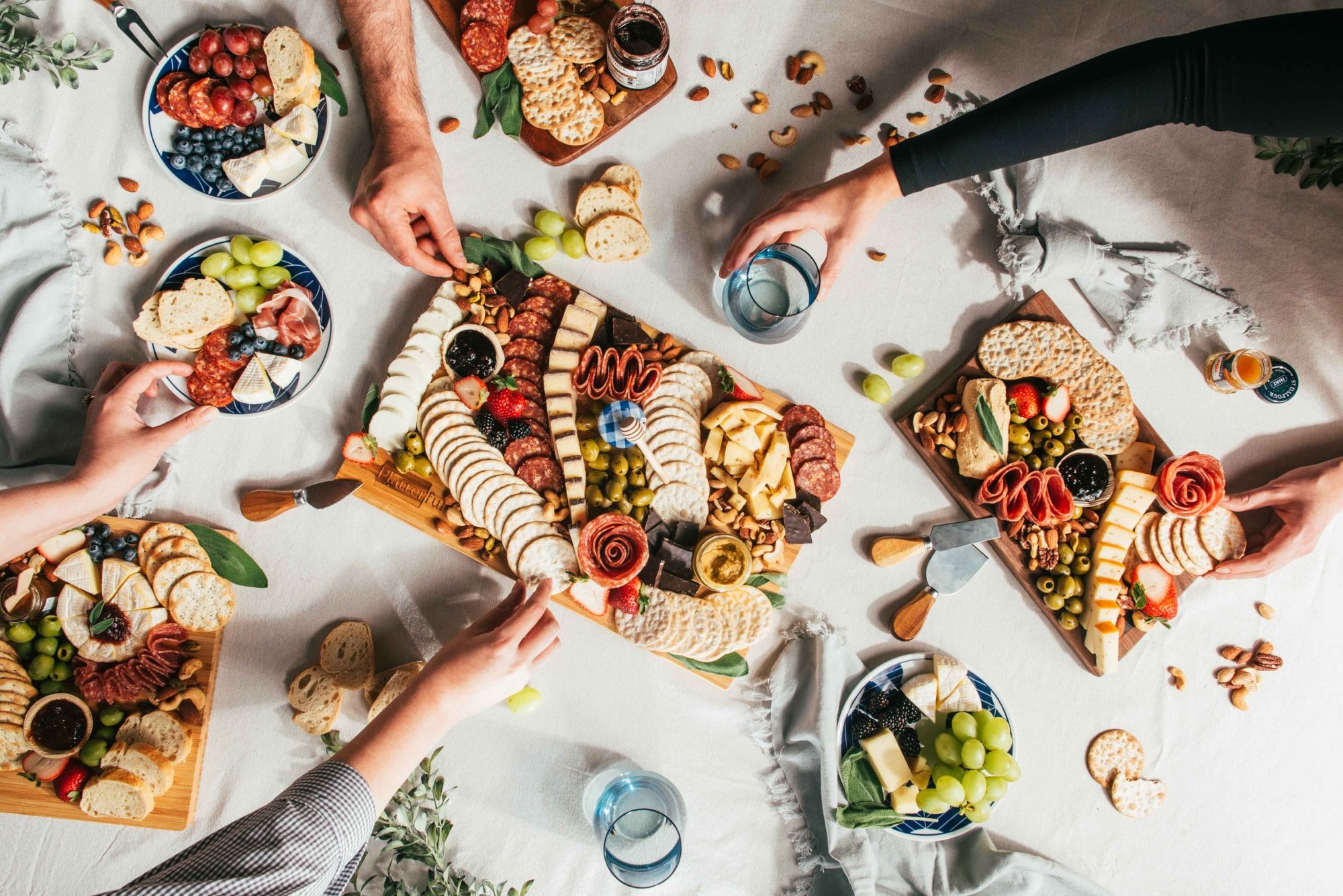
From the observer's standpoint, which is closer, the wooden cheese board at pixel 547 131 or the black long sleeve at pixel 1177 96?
the black long sleeve at pixel 1177 96

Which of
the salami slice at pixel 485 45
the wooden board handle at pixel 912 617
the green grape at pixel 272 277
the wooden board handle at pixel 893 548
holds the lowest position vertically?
the green grape at pixel 272 277

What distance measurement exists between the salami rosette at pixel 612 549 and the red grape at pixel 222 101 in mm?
1172

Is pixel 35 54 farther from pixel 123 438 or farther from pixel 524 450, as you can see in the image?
pixel 524 450

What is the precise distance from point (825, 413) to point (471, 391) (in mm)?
785

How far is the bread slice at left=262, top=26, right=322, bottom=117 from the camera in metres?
1.64

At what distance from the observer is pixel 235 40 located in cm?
167

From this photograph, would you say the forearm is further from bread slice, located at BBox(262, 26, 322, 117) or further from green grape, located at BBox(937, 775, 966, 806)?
green grape, located at BBox(937, 775, 966, 806)

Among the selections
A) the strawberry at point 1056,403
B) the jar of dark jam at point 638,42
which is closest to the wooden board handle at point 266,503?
the jar of dark jam at point 638,42

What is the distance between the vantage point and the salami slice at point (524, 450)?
165 cm

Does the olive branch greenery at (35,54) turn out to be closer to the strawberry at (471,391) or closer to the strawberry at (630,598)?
the strawberry at (471,391)

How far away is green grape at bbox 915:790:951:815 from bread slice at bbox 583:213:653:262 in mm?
1332

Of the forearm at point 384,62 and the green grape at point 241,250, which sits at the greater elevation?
the forearm at point 384,62

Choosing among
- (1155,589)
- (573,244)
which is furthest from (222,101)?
(1155,589)

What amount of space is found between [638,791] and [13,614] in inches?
53.2
